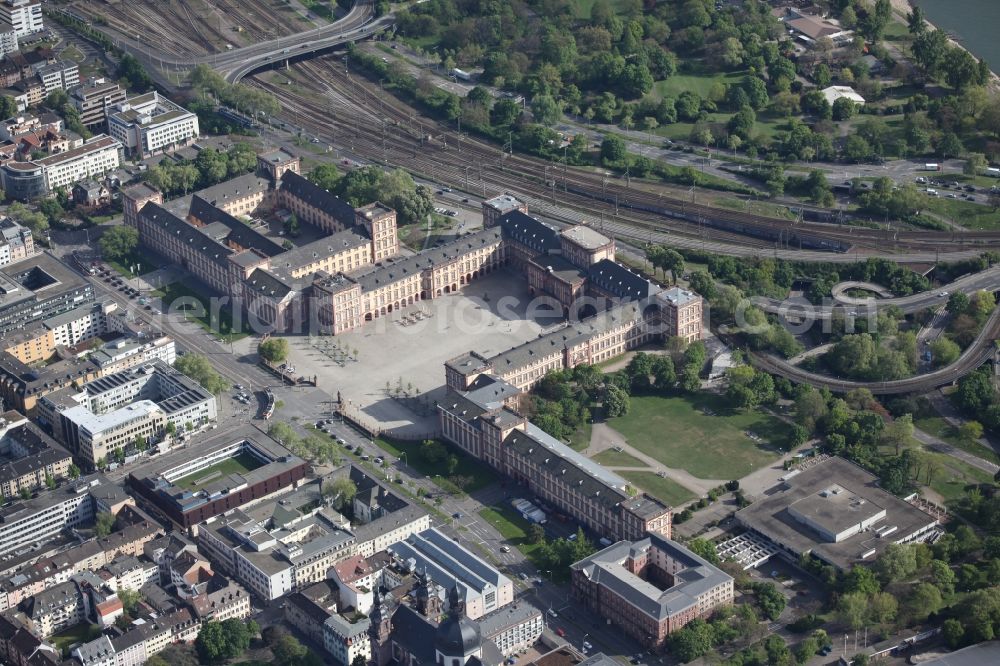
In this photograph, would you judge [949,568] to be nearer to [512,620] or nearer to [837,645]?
[837,645]

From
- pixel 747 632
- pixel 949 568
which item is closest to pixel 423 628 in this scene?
pixel 747 632

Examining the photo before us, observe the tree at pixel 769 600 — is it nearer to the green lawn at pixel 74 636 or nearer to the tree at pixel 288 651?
the tree at pixel 288 651

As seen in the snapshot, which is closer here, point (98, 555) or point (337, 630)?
point (337, 630)

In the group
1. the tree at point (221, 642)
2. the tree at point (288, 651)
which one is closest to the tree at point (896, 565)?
the tree at point (288, 651)

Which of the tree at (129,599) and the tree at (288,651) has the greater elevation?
the tree at (288,651)

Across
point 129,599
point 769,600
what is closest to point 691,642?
point 769,600

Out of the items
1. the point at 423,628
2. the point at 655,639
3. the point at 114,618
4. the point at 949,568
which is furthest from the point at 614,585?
the point at 114,618
